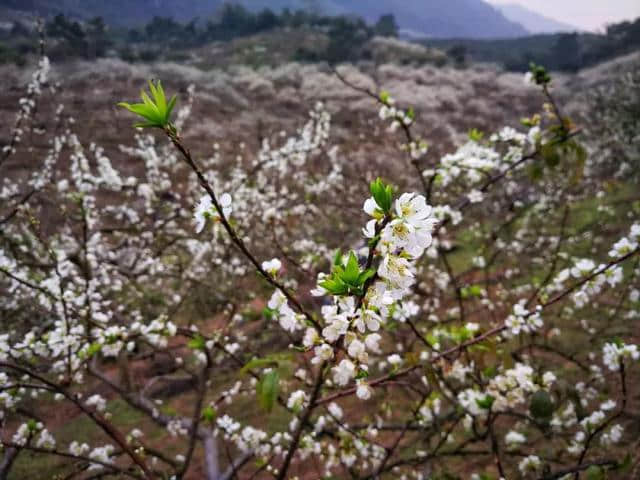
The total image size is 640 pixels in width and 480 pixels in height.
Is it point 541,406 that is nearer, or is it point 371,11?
point 541,406

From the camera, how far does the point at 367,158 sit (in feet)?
56.9

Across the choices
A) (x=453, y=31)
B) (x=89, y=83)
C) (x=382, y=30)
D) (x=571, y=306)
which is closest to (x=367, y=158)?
(x=571, y=306)

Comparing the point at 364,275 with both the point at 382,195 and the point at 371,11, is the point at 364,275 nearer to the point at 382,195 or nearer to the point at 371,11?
the point at 382,195

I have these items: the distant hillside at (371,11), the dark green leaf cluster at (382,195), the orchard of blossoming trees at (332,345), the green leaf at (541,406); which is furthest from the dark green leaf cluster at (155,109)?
the distant hillside at (371,11)

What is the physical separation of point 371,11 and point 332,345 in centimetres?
14555

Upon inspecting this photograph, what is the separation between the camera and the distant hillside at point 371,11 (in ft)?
232

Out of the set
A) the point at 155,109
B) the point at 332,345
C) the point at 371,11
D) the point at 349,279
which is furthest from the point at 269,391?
the point at 371,11

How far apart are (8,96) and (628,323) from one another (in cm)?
2697

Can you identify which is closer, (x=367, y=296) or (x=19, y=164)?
(x=367, y=296)

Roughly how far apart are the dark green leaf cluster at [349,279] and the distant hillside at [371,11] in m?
68.6

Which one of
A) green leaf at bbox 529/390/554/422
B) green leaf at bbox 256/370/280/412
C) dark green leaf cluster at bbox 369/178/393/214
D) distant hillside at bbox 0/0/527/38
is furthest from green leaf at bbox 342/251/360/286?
distant hillside at bbox 0/0/527/38

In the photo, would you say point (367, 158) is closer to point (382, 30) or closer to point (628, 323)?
point (628, 323)

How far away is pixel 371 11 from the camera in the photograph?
128m

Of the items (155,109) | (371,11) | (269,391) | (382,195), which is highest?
(371,11)
